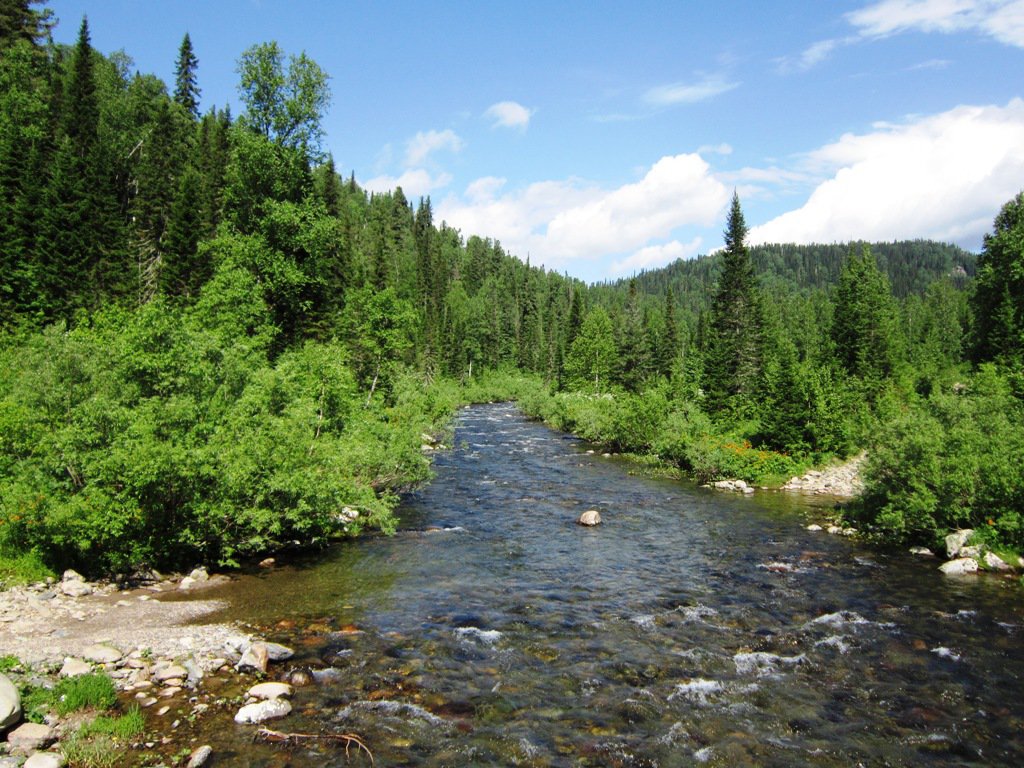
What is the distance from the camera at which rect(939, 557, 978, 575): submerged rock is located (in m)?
18.9

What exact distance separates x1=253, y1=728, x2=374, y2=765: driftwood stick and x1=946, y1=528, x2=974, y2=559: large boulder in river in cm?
1948

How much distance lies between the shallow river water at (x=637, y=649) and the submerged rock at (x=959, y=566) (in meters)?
0.45

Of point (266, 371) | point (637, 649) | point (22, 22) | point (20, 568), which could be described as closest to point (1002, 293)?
point (637, 649)

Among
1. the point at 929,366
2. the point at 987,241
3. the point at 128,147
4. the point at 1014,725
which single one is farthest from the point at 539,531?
the point at 128,147

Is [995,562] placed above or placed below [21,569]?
below

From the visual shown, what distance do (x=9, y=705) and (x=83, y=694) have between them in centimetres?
113

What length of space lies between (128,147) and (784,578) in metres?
80.7

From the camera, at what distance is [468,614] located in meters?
15.5

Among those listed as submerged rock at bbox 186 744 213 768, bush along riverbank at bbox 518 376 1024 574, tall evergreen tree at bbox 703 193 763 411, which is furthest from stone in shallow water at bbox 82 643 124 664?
tall evergreen tree at bbox 703 193 763 411

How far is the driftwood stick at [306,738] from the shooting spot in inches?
380

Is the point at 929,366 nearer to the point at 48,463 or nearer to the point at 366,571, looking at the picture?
the point at 366,571

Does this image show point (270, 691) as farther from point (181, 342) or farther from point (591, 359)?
point (591, 359)

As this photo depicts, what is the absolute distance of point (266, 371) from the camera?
21.2 m

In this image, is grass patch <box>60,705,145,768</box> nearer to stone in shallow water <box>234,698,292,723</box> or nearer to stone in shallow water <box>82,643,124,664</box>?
stone in shallow water <box>234,698,292,723</box>
